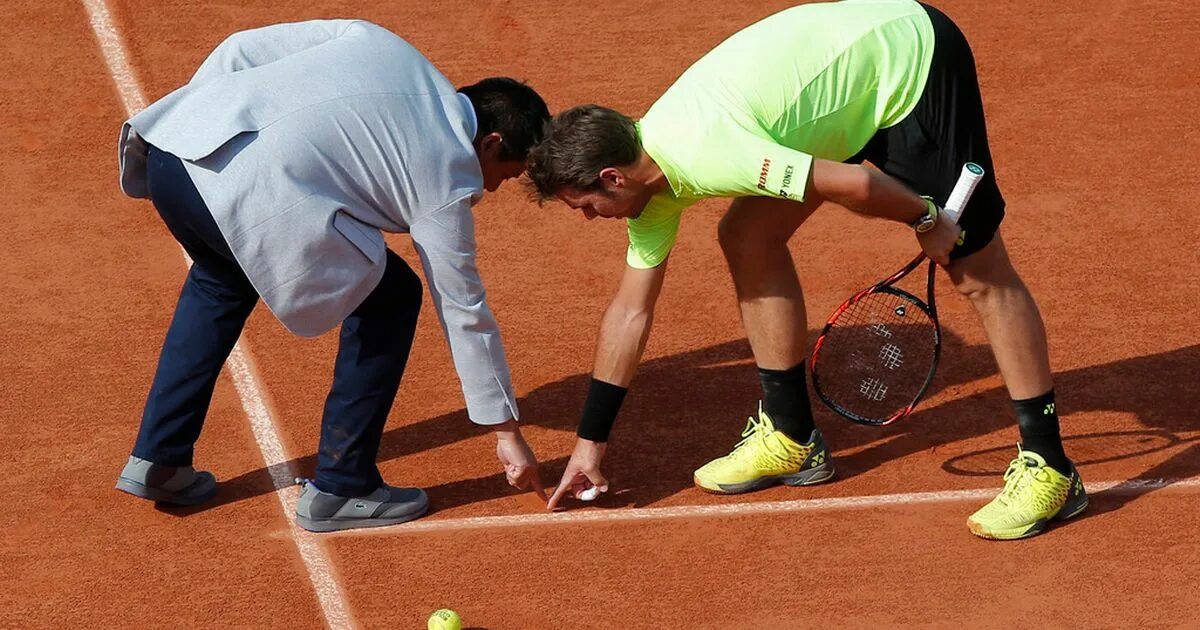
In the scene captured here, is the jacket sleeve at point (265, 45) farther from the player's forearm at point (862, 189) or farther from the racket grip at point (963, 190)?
the racket grip at point (963, 190)

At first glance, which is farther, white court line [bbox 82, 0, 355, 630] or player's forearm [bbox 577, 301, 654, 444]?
player's forearm [bbox 577, 301, 654, 444]

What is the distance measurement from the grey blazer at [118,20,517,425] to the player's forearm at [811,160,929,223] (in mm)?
1077

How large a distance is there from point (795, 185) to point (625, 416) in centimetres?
179

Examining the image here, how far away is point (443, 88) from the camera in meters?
5.32

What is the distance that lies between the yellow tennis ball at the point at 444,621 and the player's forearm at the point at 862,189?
1792mm

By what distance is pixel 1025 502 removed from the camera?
5.79 meters

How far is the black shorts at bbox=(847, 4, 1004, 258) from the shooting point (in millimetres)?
5504

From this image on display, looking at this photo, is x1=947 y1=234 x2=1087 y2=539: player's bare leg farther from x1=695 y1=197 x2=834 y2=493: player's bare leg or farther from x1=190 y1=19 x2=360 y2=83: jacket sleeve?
x1=190 y1=19 x2=360 y2=83: jacket sleeve

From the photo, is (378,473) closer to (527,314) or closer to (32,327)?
(527,314)

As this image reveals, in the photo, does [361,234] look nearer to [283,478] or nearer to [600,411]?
[600,411]

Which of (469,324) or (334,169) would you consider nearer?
(334,169)

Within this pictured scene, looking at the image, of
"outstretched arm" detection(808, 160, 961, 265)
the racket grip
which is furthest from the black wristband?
the racket grip

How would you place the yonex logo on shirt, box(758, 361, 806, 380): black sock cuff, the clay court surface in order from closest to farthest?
the yonex logo on shirt → the clay court surface → box(758, 361, 806, 380): black sock cuff

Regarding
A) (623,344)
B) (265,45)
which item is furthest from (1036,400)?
(265,45)
